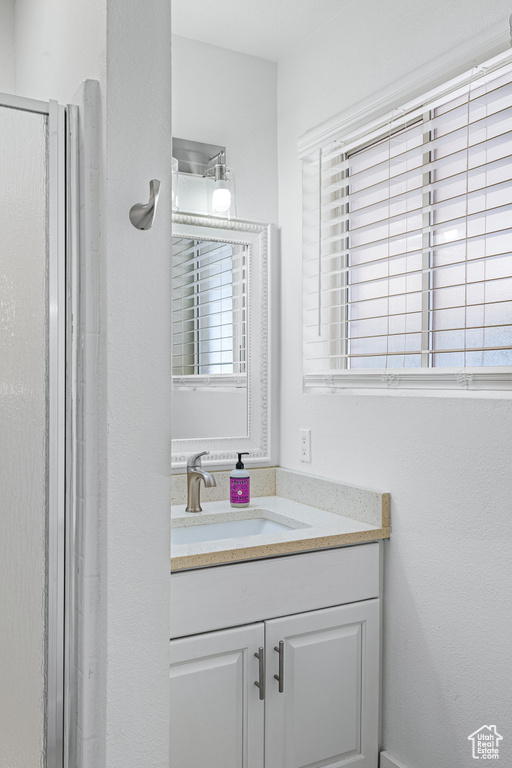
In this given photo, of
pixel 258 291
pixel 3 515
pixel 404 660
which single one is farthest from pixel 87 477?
pixel 258 291

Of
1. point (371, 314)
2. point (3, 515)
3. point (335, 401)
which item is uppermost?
point (371, 314)

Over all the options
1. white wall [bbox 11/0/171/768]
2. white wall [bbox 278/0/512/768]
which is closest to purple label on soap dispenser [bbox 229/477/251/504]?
white wall [bbox 278/0/512/768]

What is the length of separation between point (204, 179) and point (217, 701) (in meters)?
1.71

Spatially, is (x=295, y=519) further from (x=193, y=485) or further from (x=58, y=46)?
(x=58, y=46)

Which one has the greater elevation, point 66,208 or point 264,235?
point 264,235

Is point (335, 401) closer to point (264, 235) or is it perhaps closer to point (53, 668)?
point (264, 235)

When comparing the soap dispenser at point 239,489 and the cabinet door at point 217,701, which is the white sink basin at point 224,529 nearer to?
the soap dispenser at point 239,489

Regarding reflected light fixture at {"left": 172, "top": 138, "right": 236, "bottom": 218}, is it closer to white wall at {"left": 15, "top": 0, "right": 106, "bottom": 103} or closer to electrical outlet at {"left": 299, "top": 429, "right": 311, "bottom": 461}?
white wall at {"left": 15, "top": 0, "right": 106, "bottom": 103}

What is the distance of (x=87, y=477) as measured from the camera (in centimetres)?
122

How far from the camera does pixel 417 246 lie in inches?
74.2

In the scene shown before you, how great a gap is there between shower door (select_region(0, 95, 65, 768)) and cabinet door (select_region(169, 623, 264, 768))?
0.43m

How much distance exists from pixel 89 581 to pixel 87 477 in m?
0.20

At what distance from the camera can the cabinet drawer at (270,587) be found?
164 cm

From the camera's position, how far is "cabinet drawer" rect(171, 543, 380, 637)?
1.64 m
